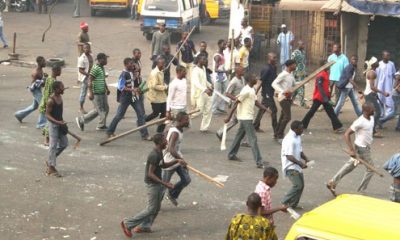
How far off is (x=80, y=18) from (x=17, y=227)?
70.1ft

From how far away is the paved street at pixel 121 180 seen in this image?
30.9 feet

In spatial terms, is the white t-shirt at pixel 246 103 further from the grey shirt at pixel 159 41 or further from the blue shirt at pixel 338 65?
the grey shirt at pixel 159 41

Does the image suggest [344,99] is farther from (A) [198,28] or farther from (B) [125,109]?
(A) [198,28]

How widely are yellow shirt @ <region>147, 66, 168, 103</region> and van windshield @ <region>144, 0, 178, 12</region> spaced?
36.5 ft

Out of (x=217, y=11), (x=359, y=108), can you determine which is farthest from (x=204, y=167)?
(x=217, y=11)

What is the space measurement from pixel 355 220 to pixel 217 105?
903cm

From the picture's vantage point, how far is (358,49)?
19422mm

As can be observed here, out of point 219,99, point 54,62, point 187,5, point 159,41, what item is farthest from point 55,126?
point 187,5

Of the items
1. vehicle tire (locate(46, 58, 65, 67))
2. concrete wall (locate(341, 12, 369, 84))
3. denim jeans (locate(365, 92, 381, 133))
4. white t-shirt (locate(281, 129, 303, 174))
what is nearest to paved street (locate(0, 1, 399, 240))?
denim jeans (locate(365, 92, 381, 133))

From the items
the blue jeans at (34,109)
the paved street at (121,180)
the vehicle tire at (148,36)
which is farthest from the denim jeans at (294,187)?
the vehicle tire at (148,36)

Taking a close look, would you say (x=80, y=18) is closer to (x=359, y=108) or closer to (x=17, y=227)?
(x=359, y=108)

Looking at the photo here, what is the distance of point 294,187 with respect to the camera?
968 centimetres

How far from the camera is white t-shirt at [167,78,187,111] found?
501 inches

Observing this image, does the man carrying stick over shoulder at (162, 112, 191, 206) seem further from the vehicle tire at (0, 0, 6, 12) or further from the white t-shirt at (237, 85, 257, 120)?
the vehicle tire at (0, 0, 6, 12)
